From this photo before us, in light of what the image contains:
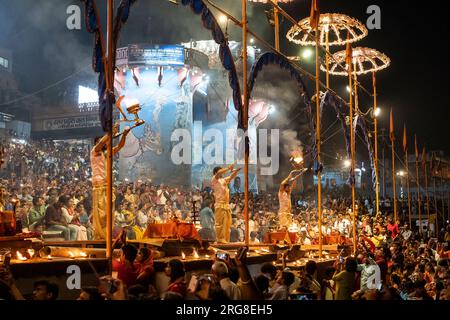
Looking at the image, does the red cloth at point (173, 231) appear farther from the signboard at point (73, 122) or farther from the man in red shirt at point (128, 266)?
the signboard at point (73, 122)

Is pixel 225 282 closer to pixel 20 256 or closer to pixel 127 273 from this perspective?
pixel 127 273

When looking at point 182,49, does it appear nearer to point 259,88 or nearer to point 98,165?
point 259,88

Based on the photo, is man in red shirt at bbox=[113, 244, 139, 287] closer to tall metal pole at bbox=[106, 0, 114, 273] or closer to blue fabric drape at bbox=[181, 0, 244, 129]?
tall metal pole at bbox=[106, 0, 114, 273]

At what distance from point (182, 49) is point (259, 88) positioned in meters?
10.6

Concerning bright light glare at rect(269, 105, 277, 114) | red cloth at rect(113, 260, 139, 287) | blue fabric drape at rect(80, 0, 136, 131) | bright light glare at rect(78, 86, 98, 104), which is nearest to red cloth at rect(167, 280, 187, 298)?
red cloth at rect(113, 260, 139, 287)

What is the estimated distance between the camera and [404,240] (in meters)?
23.2

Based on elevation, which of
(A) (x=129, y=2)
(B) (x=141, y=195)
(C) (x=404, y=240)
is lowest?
(C) (x=404, y=240)

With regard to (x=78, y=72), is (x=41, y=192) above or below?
below

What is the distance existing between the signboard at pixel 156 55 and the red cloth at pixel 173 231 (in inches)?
1064

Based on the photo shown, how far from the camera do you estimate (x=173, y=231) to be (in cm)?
1149

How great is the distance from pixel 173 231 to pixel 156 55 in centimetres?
2770

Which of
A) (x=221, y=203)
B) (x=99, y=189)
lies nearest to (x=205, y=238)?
(x=221, y=203)
